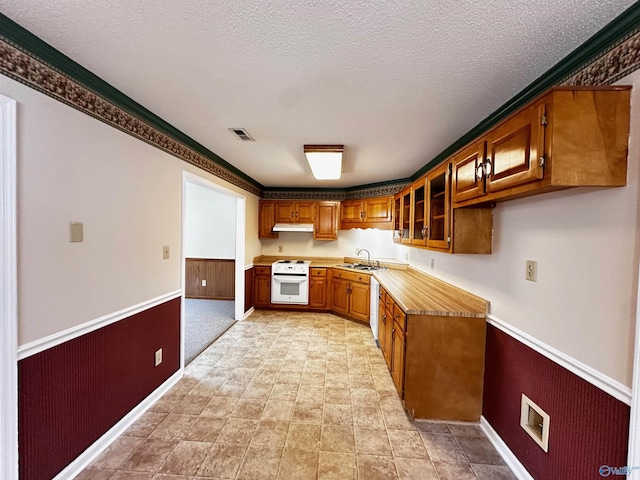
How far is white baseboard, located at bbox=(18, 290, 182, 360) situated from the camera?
52.0 inches

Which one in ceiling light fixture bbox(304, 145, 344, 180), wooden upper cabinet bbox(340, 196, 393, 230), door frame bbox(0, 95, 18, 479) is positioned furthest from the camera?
Result: wooden upper cabinet bbox(340, 196, 393, 230)

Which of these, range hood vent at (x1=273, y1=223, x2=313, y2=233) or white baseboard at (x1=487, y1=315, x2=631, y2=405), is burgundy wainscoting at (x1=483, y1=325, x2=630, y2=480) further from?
range hood vent at (x1=273, y1=223, x2=313, y2=233)

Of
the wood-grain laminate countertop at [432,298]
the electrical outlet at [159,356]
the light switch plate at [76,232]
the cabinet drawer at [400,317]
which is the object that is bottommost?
the electrical outlet at [159,356]

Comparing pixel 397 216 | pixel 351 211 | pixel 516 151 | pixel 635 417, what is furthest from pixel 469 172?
pixel 351 211

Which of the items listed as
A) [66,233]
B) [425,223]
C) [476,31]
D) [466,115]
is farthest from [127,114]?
[425,223]

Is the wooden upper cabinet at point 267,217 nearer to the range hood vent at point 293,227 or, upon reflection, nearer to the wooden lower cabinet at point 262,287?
the range hood vent at point 293,227

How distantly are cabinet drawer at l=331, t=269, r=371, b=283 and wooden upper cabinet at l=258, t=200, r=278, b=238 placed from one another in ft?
4.82

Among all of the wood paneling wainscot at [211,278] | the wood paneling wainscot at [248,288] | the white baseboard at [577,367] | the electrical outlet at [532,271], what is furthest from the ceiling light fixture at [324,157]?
the wood paneling wainscot at [211,278]

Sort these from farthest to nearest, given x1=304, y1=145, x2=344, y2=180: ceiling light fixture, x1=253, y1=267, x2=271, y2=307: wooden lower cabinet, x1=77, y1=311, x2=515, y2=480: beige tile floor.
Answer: x1=253, y1=267, x2=271, y2=307: wooden lower cabinet
x1=304, y1=145, x2=344, y2=180: ceiling light fixture
x1=77, y1=311, x2=515, y2=480: beige tile floor

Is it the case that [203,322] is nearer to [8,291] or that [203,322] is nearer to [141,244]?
[141,244]

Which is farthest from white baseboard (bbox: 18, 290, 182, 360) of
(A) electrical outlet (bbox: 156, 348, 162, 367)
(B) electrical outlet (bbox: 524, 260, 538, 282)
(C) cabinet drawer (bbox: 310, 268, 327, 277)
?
(C) cabinet drawer (bbox: 310, 268, 327, 277)

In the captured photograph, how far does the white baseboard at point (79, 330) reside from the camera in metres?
1.32

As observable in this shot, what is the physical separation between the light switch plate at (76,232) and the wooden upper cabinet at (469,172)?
246 cm

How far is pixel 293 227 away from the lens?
508cm
